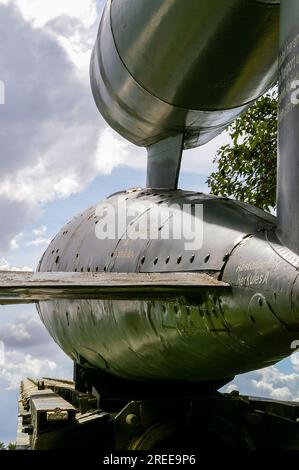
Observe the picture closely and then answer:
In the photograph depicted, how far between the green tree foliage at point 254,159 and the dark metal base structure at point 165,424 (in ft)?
14.5

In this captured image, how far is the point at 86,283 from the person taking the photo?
3906 millimetres

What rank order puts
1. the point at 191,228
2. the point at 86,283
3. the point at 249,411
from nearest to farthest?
the point at 86,283
the point at 191,228
the point at 249,411

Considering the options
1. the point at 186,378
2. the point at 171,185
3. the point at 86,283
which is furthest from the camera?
the point at 171,185

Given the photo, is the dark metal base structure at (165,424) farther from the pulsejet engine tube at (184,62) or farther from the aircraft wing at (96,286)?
the pulsejet engine tube at (184,62)

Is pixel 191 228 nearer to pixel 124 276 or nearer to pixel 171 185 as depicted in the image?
pixel 124 276

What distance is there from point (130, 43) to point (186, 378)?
117 inches

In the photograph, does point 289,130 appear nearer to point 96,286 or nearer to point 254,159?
point 96,286

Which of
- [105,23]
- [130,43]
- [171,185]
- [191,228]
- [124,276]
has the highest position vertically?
[105,23]

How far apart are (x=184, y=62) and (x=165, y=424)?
3.11 m

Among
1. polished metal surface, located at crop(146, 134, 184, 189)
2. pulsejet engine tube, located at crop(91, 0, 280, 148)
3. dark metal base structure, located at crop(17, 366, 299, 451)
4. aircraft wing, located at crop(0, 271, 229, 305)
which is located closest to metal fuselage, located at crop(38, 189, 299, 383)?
aircraft wing, located at crop(0, 271, 229, 305)

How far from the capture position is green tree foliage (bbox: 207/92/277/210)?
10.1m

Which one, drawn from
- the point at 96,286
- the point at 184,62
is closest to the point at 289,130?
the point at 96,286
